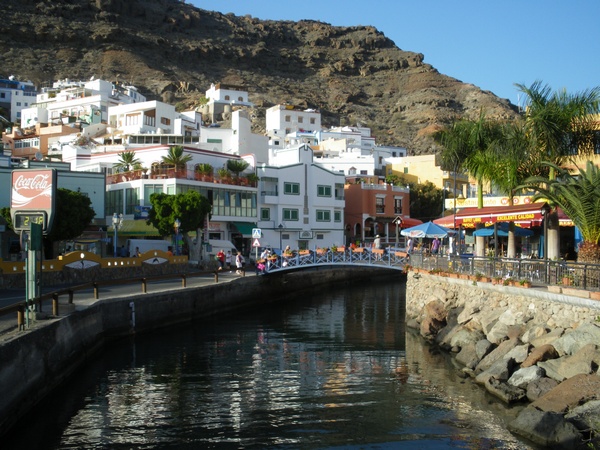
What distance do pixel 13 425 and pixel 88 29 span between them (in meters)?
183

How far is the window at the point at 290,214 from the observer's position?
60.2 meters

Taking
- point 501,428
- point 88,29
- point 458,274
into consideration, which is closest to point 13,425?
point 501,428

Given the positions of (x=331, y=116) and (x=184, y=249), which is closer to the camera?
(x=184, y=249)

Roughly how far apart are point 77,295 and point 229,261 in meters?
20.7

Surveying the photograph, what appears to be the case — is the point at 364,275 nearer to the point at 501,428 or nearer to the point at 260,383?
the point at 260,383

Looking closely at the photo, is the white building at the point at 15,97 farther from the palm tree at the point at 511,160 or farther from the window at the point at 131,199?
the palm tree at the point at 511,160

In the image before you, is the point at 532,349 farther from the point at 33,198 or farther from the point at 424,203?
the point at 424,203

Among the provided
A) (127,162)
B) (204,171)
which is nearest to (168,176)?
(204,171)

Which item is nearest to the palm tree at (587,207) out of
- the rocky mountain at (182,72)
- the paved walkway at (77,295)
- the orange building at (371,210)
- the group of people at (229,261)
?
the paved walkway at (77,295)

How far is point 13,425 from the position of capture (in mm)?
15320

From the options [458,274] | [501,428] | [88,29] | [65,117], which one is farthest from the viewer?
[88,29]

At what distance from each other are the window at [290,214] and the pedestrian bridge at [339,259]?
638 inches

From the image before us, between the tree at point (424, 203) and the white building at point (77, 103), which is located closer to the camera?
the tree at point (424, 203)

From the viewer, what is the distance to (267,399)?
18359 millimetres
